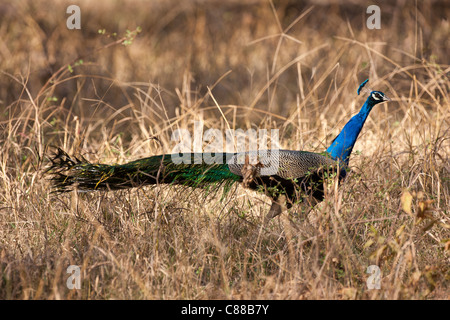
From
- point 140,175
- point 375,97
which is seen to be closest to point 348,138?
point 375,97

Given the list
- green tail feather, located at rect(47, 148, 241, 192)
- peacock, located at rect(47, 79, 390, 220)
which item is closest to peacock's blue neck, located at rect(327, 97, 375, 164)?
peacock, located at rect(47, 79, 390, 220)

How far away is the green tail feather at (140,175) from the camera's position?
305 centimetres

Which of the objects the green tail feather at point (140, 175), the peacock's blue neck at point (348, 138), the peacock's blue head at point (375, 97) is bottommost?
the green tail feather at point (140, 175)

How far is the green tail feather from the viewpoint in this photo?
120 inches

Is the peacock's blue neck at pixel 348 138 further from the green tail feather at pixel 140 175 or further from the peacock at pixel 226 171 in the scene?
the green tail feather at pixel 140 175

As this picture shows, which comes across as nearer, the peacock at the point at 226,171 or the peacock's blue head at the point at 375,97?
the peacock at the point at 226,171

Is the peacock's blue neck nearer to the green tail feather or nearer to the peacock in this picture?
the peacock

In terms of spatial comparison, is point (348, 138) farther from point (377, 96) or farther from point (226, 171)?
point (226, 171)

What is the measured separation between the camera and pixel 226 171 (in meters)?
3.07

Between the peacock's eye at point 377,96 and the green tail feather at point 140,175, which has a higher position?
the peacock's eye at point 377,96

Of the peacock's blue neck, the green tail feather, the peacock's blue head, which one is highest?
the peacock's blue head

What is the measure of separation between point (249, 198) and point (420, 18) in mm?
4024

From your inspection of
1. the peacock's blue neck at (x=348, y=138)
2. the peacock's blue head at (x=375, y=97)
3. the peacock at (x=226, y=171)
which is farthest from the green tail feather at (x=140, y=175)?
the peacock's blue head at (x=375, y=97)
